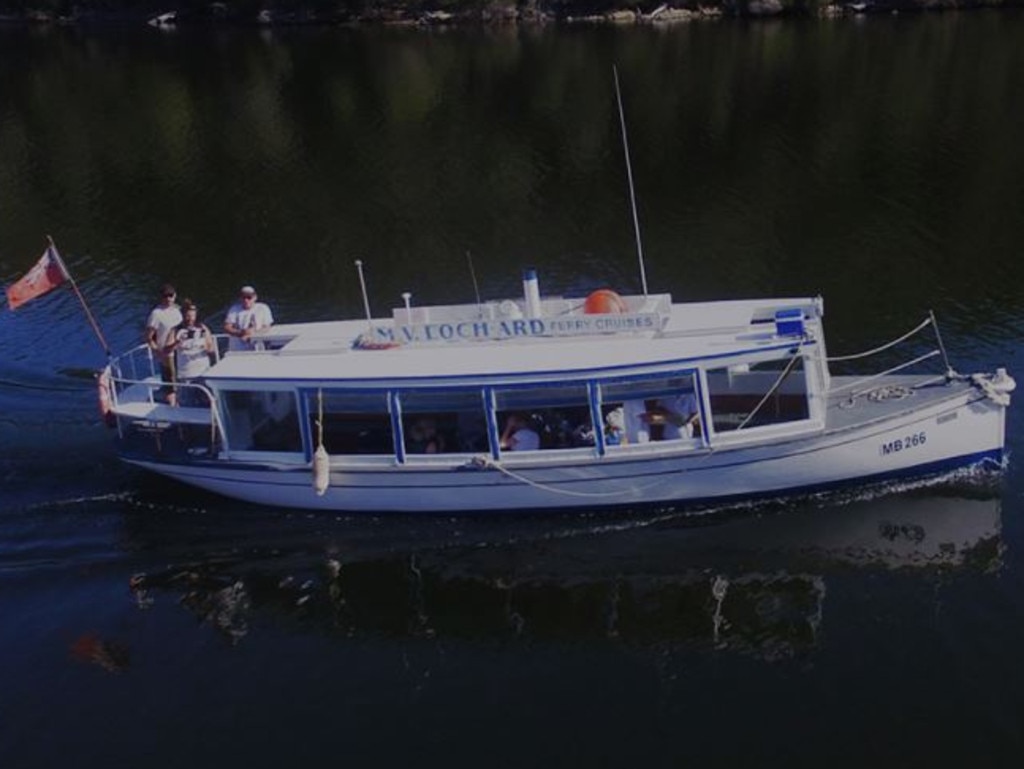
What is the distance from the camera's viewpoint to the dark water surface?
1589 centimetres

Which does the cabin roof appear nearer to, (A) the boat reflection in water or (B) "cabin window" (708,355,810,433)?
(B) "cabin window" (708,355,810,433)

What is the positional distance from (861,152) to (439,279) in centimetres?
2024

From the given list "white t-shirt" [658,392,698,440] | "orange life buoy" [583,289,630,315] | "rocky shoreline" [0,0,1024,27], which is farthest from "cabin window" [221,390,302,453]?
"rocky shoreline" [0,0,1024,27]

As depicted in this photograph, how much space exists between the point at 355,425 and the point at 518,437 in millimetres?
3370

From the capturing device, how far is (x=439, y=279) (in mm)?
34969

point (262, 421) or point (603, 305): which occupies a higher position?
point (603, 305)

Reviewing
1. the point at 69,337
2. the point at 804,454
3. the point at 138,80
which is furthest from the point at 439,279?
the point at 138,80

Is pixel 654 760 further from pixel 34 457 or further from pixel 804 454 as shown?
pixel 34 457

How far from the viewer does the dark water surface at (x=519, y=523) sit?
15.9m

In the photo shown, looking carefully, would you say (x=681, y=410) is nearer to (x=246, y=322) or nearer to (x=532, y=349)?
(x=532, y=349)

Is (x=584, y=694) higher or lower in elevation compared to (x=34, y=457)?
lower

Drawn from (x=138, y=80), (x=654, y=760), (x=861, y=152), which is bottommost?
(x=654, y=760)

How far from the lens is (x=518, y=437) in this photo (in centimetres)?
2042

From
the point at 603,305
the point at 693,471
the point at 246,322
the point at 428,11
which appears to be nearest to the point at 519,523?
the point at 693,471
